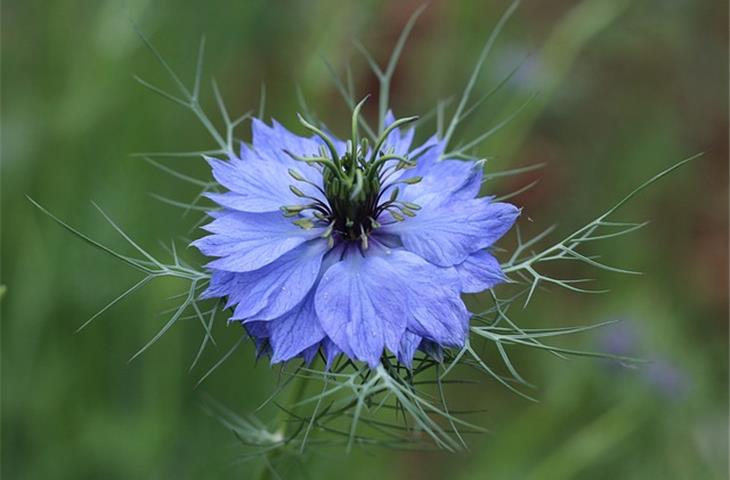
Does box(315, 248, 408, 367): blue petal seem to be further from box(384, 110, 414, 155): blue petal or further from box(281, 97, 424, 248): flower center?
box(384, 110, 414, 155): blue petal

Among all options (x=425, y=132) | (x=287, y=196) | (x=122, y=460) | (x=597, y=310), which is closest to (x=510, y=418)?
(x=597, y=310)

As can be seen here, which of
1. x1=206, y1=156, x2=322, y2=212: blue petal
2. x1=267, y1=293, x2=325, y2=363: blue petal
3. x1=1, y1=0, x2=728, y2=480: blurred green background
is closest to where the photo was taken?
x1=267, y1=293, x2=325, y2=363: blue petal

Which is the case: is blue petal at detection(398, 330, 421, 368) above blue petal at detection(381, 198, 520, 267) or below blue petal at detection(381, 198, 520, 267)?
below

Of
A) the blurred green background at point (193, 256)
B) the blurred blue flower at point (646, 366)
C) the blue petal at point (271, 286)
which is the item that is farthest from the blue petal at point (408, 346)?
the blurred blue flower at point (646, 366)

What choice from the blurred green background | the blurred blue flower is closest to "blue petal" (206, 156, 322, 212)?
the blurred green background

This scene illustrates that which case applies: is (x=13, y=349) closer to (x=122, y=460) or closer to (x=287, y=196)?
(x=122, y=460)

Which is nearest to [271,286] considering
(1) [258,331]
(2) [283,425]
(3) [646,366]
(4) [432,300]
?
(1) [258,331]

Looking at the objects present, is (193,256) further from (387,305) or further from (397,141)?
(387,305)

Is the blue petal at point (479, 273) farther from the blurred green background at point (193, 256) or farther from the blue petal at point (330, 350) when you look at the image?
the blurred green background at point (193, 256)
